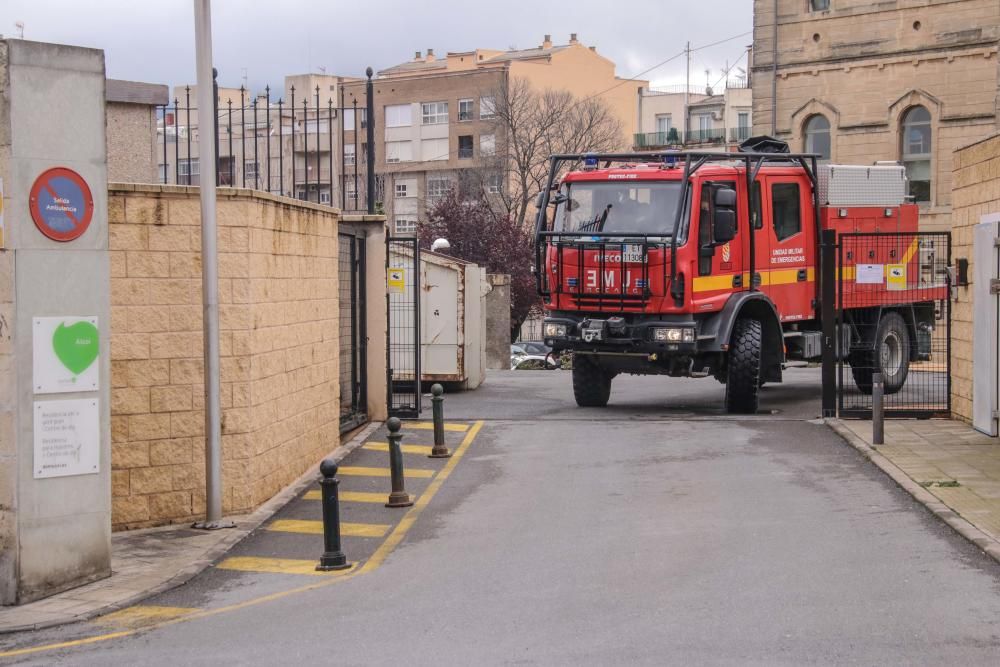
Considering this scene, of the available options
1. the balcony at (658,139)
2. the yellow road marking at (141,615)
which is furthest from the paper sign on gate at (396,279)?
the balcony at (658,139)

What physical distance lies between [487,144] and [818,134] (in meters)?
34.4

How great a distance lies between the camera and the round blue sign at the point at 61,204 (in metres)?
9.75

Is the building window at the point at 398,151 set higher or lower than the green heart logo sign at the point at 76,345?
higher

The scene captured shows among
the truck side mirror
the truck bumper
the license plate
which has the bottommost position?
the truck bumper

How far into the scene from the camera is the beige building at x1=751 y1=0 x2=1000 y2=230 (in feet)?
127

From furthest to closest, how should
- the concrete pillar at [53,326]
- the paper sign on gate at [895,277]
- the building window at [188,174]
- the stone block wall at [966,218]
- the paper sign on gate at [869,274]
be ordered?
the paper sign on gate at [895,277] < the paper sign on gate at [869,274] < the stone block wall at [966,218] < the building window at [188,174] < the concrete pillar at [53,326]

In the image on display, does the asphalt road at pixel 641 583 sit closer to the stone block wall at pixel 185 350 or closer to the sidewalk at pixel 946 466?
the sidewalk at pixel 946 466

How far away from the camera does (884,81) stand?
132 ft

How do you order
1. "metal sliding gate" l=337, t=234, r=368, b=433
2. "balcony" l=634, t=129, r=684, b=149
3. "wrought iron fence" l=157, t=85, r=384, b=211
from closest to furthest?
1. "wrought iron fence" l=157, t=85, r=384, b=211
2. "metal sliding gate" l=337, t=234, r=368, b=433
3. "balcony" l=634, t=129, r=684, b=149

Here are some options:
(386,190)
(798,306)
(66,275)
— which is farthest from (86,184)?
(386,190)

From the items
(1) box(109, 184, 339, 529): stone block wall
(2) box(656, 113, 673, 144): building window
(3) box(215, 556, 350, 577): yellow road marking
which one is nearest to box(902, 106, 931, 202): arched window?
(1) box(109, 184, 339, 529): stone block wall

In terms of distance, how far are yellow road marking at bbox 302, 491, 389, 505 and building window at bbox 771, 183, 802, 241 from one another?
8.50 meters

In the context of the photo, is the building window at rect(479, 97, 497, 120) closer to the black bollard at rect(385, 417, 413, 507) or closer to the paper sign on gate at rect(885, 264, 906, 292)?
the paper sign on gate at rect(885, 264, 906, 292)

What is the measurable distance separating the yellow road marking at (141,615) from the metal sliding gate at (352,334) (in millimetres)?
7526
